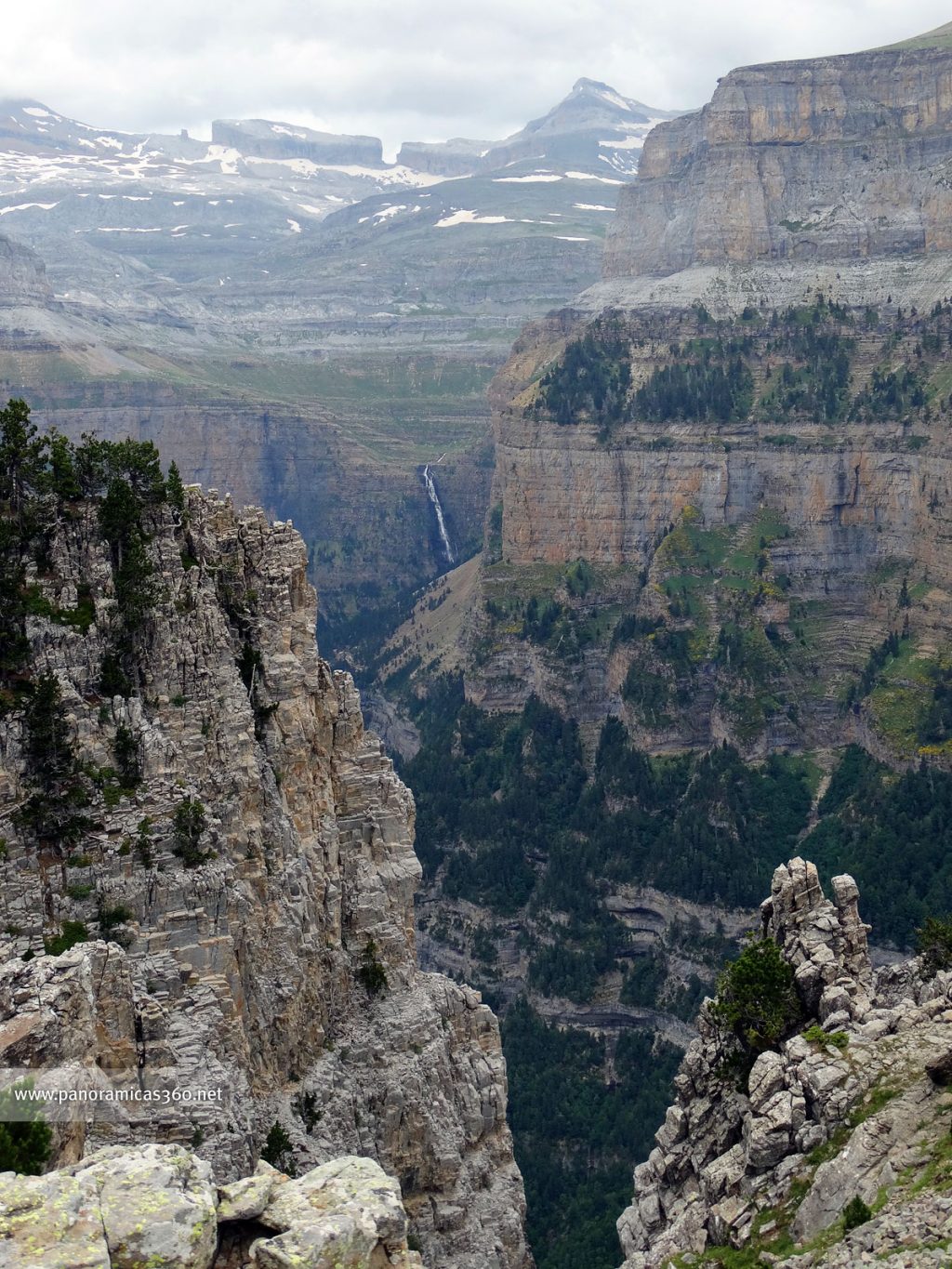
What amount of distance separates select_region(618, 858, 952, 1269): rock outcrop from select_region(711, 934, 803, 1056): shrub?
22.0 inches

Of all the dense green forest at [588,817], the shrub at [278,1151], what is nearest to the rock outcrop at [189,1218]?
the shrub at [278,1151]

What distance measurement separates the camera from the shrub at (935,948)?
69125 millimetres

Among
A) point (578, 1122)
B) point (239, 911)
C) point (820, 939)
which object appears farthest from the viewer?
point (578, 1122)

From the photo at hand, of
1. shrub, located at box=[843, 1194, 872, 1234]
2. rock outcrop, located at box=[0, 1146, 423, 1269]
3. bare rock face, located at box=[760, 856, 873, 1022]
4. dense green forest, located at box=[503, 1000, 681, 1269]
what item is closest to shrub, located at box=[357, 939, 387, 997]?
bare rock face, located at box=[760, 856, 873, 1022]

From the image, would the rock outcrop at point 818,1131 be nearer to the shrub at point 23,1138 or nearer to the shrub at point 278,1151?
the shrub at point 278,1151

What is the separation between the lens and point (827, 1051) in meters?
55.3

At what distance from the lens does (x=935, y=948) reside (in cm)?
7100

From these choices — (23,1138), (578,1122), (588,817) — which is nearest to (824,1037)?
(23,1138)

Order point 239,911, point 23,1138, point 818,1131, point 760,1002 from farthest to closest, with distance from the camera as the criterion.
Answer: point 760,1002, point 239,911, point 818,1131, point 23,1138

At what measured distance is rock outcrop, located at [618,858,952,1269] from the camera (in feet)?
155

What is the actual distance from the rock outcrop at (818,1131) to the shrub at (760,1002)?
56 centimetres

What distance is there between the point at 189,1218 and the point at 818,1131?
22397mm

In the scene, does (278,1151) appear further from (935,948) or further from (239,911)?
(935,948)

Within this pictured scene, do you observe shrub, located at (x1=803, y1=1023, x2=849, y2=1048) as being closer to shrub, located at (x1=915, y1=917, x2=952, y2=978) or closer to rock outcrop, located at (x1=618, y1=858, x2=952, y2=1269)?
rock outcrop, located at (x1=618, y1=858, x2=952, y2=1269)
